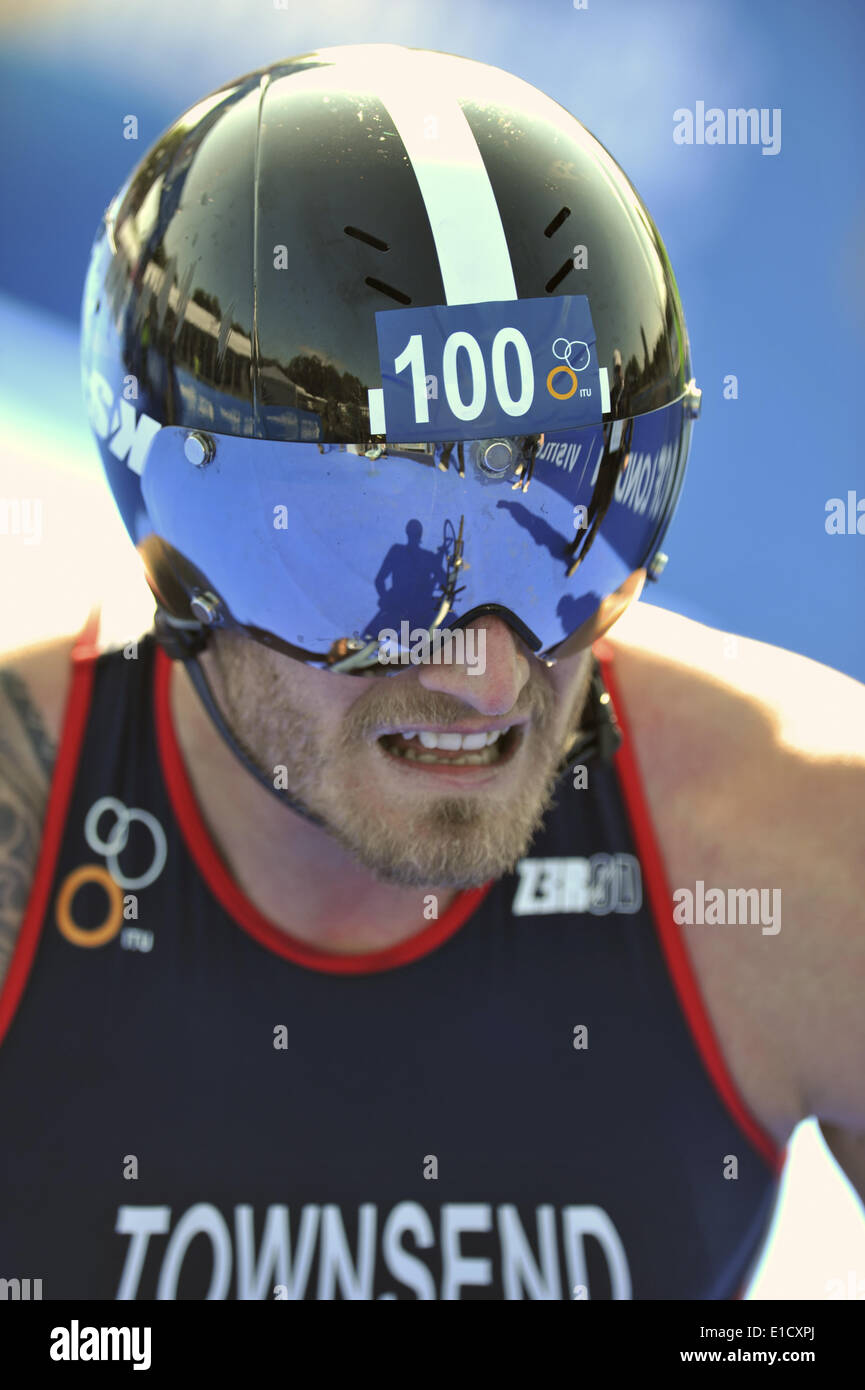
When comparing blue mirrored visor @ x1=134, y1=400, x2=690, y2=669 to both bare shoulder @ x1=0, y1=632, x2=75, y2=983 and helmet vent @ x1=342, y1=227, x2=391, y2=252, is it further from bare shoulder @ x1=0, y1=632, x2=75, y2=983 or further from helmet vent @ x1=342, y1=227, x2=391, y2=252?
bare shoulder @ x1=0, y1=632, x2=75, y2=983

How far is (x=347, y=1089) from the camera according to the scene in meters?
1.64

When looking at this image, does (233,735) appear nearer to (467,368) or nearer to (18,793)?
(18,793)

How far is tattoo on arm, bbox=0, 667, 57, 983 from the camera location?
168 cm

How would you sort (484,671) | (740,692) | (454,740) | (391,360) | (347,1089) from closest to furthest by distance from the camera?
(391,360) < (484,671) < (454,740) < (347,1089) < (740,692)

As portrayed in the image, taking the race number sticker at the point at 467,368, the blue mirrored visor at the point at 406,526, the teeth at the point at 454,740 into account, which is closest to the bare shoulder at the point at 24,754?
the blue mirrored visor at the point at 406,526

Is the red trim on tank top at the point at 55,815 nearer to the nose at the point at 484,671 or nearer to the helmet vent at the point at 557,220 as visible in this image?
the nose at the point at 484,671

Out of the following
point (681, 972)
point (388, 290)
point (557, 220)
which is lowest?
point (681, 972)

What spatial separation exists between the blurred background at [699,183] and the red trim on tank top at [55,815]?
1.42 metres

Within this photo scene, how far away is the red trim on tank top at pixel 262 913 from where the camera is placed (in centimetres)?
168

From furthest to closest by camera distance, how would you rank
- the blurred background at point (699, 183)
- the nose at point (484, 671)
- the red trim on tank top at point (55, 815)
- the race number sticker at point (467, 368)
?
1. the blurred background at point (699, 183)
2. the red trim on tank top at point (55, 815)
3. the nose at point (484, 671)
4. the race number sticker at point (467, 368)

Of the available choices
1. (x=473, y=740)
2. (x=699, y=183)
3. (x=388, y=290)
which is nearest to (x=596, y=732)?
(x=473, y=740)

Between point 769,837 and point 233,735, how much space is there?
2.49 feet

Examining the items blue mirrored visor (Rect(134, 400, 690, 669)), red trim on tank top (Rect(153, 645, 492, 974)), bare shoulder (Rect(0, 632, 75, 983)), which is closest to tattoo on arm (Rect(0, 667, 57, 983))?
bare shoulder (Rect(0, 632, 75, 983))

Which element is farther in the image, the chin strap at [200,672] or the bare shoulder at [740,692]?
the bare shoulder at [740,692]
